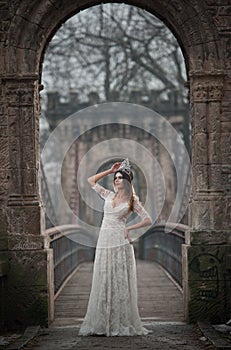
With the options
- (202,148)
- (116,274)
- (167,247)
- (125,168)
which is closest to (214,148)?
(202,148)

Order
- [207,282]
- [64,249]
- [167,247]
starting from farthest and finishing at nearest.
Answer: [167,247] < [64,249] < [207,282]

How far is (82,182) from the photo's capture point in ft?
113

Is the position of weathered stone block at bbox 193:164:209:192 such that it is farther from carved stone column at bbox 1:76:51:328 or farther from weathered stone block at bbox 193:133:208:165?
carved stone column at bbox 1:76:51:328

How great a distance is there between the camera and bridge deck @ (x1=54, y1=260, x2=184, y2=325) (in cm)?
1048

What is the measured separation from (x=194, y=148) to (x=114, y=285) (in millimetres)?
2153

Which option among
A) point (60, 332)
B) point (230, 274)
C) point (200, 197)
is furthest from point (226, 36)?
point (60, 332)

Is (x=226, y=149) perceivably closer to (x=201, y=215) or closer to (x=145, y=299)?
(x=201, y=215)

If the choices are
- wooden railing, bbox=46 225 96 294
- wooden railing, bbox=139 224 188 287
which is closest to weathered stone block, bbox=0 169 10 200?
wooden railing, bbox=46 225 96 294

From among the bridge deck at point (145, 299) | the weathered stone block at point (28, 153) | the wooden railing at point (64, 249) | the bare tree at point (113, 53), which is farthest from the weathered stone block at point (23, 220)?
the bare tree at point (113, 53)

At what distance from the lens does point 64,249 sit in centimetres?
1564

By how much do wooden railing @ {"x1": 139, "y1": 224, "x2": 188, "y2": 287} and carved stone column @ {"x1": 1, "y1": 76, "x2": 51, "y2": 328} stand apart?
10.2 feet

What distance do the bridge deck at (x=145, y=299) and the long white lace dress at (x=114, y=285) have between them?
1.16 m

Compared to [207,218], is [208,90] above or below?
above

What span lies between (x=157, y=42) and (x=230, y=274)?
1668 centimetres
